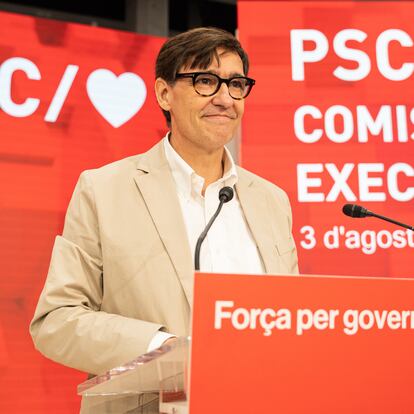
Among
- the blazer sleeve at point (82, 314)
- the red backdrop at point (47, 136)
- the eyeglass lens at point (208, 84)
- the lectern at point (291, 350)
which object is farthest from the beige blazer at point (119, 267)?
the red backdrop at point (47, 136)

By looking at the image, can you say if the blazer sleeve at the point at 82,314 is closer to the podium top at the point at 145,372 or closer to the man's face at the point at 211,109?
the podium top at the point at 145,372

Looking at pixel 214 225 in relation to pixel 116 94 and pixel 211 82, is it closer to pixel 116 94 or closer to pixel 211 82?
pixel 211 82

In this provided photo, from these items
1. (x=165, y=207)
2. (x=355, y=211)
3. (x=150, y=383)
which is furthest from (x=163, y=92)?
(x=150, y=383)

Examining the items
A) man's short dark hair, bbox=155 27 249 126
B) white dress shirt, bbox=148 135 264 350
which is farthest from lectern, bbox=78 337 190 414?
man's short dark hair, bbox=155 27 249 126

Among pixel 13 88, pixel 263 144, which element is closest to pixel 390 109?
pixel 263 144

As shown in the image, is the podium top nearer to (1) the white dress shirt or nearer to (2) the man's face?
(1) the white dress shirt

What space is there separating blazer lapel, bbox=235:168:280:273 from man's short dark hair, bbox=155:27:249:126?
0.39 m

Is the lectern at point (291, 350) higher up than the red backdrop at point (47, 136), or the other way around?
the red backdrop at point (47, 136)

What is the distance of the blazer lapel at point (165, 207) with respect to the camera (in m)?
1.80

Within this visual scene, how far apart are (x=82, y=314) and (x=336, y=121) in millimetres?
2181

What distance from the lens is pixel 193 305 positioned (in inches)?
41.2

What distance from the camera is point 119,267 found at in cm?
181

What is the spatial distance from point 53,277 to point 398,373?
3.03 ft

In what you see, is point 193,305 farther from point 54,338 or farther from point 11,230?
point 11,230
